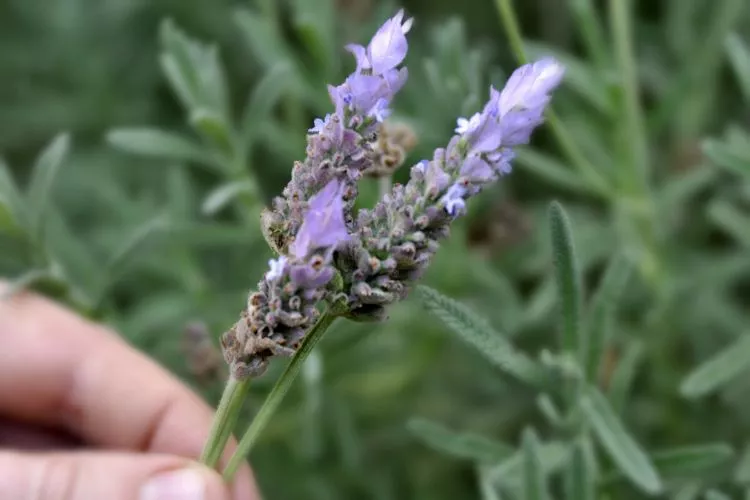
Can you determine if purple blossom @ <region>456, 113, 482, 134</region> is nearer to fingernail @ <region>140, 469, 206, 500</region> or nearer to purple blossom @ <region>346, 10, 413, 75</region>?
purple blossom @ <region>346, 10, 413, 75</region>

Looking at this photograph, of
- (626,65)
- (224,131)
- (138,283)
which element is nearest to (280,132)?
(224,131)

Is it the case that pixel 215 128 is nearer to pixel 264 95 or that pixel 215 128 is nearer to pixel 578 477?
pixel 264 95

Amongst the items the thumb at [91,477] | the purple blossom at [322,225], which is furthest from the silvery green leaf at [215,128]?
the purple blossom at [322,225]

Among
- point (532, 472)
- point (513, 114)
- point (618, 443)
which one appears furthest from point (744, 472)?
point (513, 114)

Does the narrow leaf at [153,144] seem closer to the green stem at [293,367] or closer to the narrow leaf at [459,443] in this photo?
the narrow leaf at [459,443]

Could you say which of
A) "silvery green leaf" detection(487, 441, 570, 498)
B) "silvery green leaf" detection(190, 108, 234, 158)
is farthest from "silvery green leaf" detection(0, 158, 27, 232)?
"silvery green leaf" detection(487, 441, 570, 498)

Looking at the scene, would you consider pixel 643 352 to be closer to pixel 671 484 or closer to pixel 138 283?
pixel 671 484

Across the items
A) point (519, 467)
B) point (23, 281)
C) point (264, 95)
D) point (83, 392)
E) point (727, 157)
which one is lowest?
point (519, 467)
